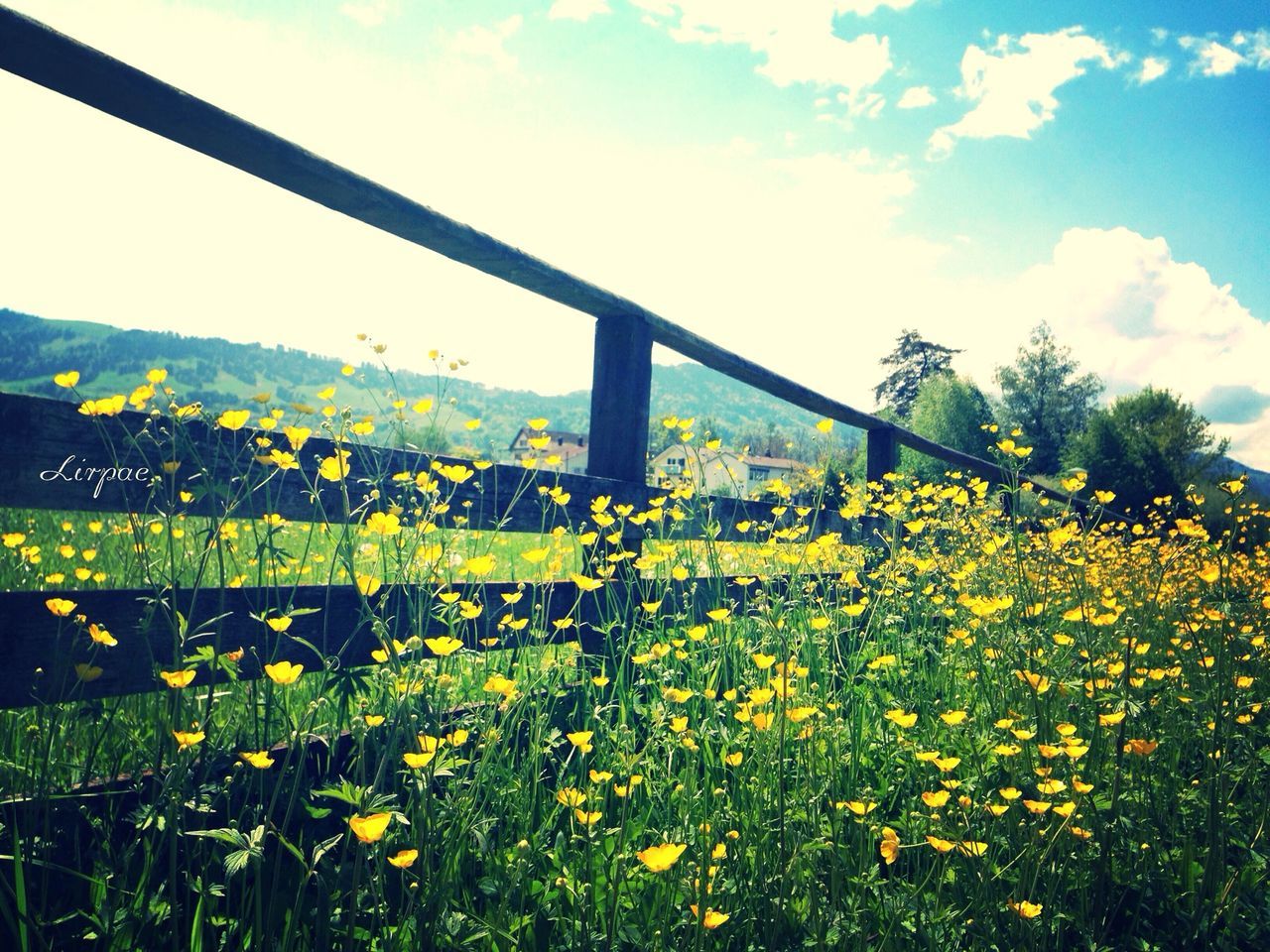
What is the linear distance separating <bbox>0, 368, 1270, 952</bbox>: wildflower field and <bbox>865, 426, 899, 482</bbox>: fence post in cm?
250

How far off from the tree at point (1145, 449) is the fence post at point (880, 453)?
37.1 meters

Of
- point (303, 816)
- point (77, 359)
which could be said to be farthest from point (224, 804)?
point (77, 359)

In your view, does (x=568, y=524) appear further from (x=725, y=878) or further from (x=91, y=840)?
(x=91, y=840)

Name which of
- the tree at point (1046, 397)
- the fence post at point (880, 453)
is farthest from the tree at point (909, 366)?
the fence post at point (880, 453)

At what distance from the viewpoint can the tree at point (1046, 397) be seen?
155 feet

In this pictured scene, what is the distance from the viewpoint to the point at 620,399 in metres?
2.64

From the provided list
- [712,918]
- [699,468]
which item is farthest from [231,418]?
[699,468]

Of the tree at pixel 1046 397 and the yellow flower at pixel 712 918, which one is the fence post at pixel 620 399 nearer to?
the yellow flower at pixel 712 918

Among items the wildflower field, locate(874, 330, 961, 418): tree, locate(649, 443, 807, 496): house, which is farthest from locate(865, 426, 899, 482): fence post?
locate(874, 330, 961, 418): tree

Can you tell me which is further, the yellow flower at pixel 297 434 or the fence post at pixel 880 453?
the fence post at pixel 880 453

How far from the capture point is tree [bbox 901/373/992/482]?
4166cm

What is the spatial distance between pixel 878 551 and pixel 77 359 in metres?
183

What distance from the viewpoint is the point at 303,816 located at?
160cm

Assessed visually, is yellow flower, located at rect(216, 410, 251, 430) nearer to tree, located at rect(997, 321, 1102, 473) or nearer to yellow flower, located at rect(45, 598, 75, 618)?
yellow flower, located at rect(45, 598, 75, 618)
